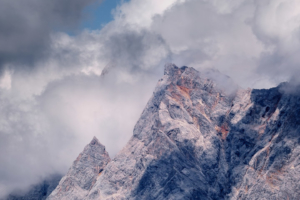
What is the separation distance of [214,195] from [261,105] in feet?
166

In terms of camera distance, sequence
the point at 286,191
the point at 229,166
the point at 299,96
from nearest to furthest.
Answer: the point at 286,191 < the point at 299,96 < the point at 229,166

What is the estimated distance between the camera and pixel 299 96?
182 meters

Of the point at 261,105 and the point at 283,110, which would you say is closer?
the point at 283,110

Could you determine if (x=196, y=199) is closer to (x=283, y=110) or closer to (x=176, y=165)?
(x=176, y=165)

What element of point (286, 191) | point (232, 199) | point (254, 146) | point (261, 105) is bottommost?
point (286, 191)

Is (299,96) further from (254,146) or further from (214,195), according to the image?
(214,195)

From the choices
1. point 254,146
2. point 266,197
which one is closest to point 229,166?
point 254,146

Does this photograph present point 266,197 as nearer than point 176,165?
Yes

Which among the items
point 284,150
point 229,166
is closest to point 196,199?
point 229,166

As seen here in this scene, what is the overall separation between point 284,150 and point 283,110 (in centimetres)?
2144

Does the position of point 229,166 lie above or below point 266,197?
above

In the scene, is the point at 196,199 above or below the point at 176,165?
below

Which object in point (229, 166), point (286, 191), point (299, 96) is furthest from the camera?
point (229, 166)

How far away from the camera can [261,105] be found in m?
200
